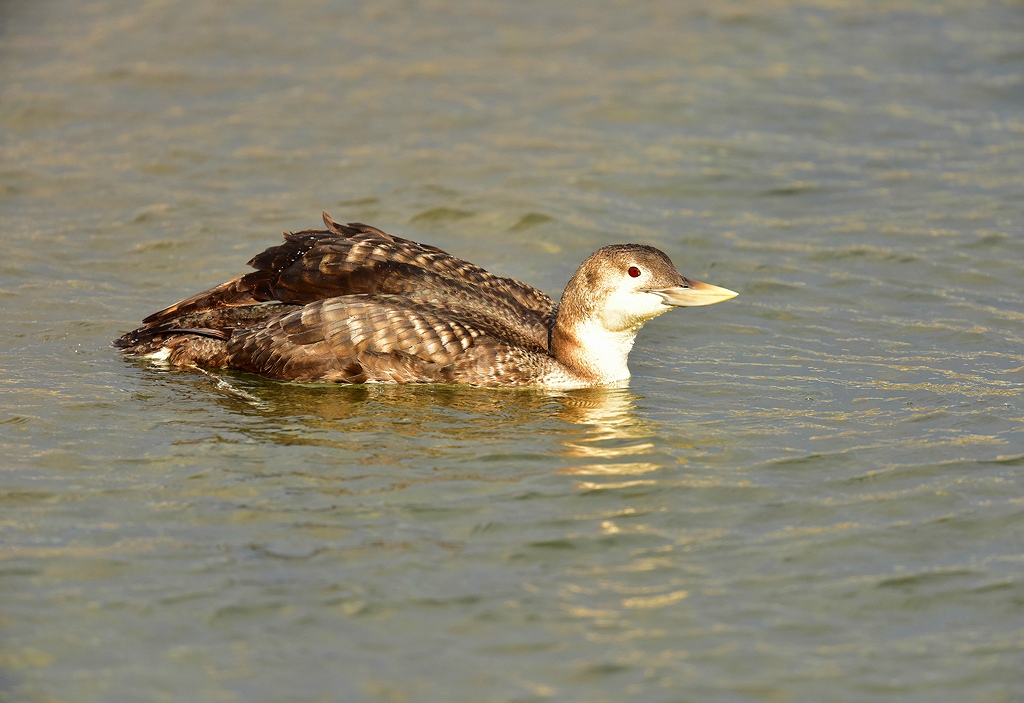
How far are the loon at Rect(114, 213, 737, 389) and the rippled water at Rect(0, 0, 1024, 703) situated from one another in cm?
21

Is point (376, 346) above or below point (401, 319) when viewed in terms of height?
below

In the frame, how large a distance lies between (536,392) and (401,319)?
1.02m

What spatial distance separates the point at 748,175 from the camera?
12.9 meters

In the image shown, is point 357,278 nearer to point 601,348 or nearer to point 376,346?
point 376,346

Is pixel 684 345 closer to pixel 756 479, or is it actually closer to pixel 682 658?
pixel 756 479

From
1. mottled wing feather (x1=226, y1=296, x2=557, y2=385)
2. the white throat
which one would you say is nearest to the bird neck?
the white throat

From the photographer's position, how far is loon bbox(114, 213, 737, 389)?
28.8 ft

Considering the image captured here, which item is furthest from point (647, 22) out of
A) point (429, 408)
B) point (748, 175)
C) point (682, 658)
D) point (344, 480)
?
point (682, 658)

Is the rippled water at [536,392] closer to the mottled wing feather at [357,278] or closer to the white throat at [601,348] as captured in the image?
the white throat at [601,348]

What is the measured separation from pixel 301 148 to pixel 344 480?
7054mm

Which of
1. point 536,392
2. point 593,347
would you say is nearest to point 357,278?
point 536,392

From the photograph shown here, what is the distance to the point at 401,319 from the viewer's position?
8.77 meters

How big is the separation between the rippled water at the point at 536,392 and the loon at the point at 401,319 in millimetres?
214

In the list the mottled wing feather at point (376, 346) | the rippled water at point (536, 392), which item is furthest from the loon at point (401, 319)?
the rippled water at point (536, 392)
